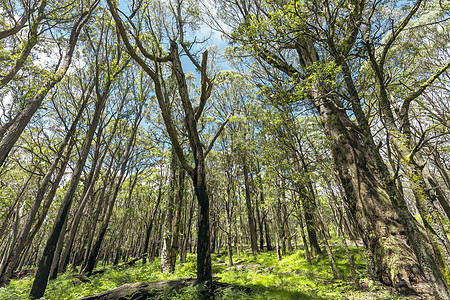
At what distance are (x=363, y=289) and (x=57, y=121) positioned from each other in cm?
1914

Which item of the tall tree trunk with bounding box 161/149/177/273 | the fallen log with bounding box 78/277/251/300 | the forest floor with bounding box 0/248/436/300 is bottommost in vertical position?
the forest floor with bounding box 0/248/436/300

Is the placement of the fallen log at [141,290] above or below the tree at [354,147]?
below

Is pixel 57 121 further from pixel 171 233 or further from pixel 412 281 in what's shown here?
pixel 412 281

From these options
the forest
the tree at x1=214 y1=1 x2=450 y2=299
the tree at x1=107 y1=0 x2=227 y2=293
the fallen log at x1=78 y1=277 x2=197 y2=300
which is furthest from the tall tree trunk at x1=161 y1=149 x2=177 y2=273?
the tree at x1=214 y1=1 x2=450 y2=299

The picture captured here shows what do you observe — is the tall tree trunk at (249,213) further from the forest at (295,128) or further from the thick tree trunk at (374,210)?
the thick tree trunk at (374,210)

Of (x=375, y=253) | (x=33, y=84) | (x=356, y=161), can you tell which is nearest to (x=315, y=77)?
(x=356, y=161)

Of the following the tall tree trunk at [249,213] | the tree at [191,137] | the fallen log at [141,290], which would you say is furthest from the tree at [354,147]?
the tall tree trunk at [249,213]

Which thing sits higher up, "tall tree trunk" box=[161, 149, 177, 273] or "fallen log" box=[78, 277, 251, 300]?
"tall tree trunk" box=[161, 149, 177, 273]

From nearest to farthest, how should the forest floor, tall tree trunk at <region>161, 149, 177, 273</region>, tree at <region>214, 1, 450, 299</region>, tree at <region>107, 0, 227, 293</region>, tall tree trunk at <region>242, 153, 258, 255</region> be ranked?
tree at <region>214, 1, 450, 299</region> < tree at <region>107, 0, 227, 293</region> < the forest floor < tall tree trunk at <region>161, 149, 177, 273</region> < tall tree trunk at <region>242, 153, 258, 255</region>

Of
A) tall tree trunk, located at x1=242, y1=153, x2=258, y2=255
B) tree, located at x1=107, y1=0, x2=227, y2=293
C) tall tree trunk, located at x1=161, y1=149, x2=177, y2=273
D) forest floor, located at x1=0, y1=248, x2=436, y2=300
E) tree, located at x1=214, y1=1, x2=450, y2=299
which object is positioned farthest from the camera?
tall tree trunk, located at x1=242, y1=153, x2=258, y2=255

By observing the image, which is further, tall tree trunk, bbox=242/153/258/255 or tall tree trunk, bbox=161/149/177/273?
tall tree trunk, bbox=242/153/258/255

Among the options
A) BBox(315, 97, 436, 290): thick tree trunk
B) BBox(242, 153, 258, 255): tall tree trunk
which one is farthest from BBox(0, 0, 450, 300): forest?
BBox(242, 153, 258, 255): tall tree trunk

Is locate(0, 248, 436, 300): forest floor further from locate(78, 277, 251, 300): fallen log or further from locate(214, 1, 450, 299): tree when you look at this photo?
locate(214, 1, 450, 299): tree

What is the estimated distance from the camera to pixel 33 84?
7836 mm
